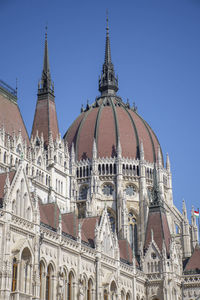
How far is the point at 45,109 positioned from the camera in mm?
68562

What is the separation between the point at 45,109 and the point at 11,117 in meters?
8.58

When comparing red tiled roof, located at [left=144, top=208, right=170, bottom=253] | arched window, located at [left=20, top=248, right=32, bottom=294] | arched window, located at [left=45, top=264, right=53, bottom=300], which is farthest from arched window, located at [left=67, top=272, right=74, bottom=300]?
red tiled roof, located at [left=144, top=208, right=170, bottom=253]

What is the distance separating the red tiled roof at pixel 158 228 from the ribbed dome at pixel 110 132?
17477mm

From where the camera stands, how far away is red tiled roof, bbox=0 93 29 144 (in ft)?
192

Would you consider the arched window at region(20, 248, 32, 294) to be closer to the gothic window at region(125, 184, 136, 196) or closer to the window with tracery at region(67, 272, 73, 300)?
the window with tracery at region(67, 272, 73, 300)

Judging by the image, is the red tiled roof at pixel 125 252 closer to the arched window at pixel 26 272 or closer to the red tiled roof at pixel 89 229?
the red tiled roof at pixel 89 229

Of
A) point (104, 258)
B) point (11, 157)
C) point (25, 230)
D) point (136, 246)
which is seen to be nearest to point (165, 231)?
point (136, 246)

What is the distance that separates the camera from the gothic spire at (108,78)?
309ft

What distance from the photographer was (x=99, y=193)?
7888 centimetres

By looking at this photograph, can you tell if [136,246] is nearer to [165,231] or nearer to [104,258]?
[165,231]

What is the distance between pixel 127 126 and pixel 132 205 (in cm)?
1298

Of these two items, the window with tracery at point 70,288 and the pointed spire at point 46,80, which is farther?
the pointed spire at point 46,80

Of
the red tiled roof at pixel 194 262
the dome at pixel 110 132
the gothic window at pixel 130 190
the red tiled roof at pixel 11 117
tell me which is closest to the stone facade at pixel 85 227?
the gothic window at pixel 130 190

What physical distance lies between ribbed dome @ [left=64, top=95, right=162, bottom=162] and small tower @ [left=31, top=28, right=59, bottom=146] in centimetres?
1577
